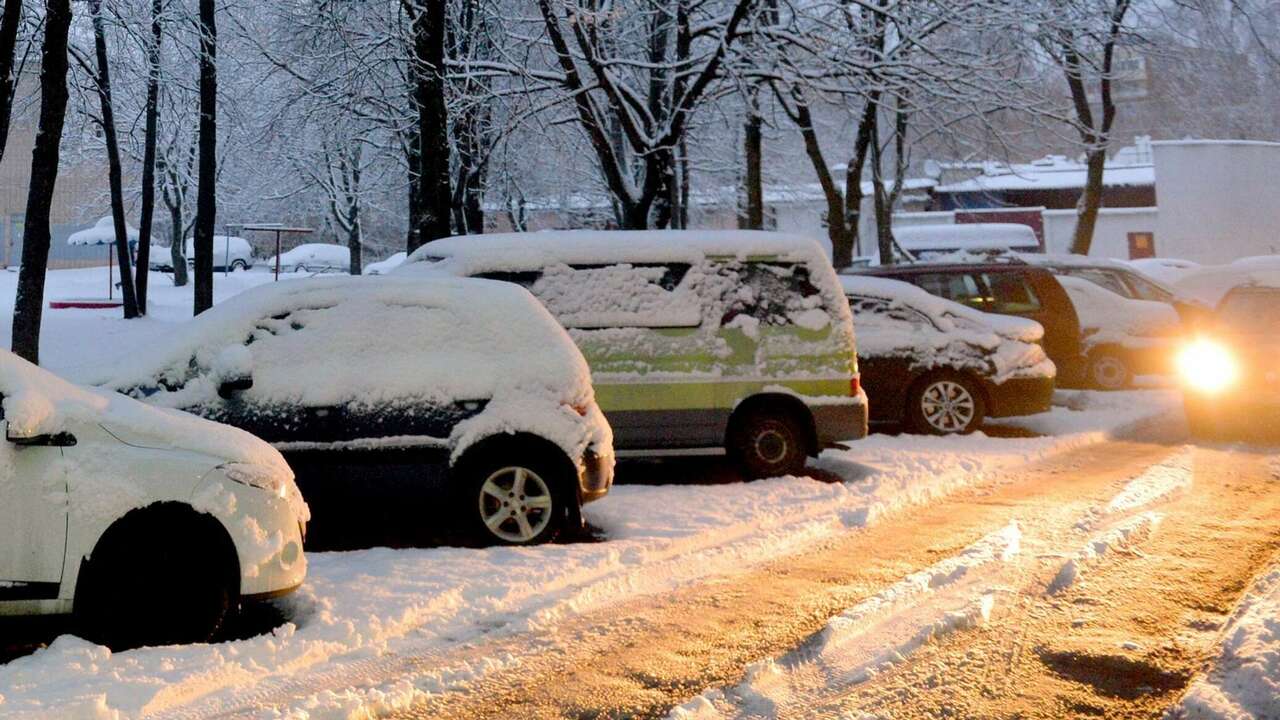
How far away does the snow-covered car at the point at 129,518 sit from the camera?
204 inches

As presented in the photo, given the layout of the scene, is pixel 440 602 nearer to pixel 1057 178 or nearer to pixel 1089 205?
pixel 1089 205

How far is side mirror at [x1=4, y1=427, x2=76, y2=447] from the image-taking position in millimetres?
5187

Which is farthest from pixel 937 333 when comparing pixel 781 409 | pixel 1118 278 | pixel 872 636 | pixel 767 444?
pixel 872 636

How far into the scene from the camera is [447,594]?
20.5ft

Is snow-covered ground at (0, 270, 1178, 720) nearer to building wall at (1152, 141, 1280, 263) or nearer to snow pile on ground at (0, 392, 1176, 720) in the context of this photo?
snow pile on ground at (0, 392, 1176, 720)

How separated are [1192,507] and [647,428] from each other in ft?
13.3

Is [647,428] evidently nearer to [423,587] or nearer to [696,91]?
[423,587]

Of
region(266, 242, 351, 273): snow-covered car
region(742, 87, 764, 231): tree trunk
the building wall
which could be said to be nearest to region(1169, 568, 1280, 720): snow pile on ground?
region(742, 87, 764, 231): tree trunk

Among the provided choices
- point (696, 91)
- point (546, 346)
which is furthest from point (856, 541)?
point (696, 91)

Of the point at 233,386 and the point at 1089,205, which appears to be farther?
the point at 1089,205

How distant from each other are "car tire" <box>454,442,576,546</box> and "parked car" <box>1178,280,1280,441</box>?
761cm

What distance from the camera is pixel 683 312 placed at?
32.4 ft

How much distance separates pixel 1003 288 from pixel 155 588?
11.8 metres

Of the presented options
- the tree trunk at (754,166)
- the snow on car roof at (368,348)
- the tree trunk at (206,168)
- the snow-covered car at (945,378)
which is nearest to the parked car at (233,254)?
the tree trunk at (206,168)
